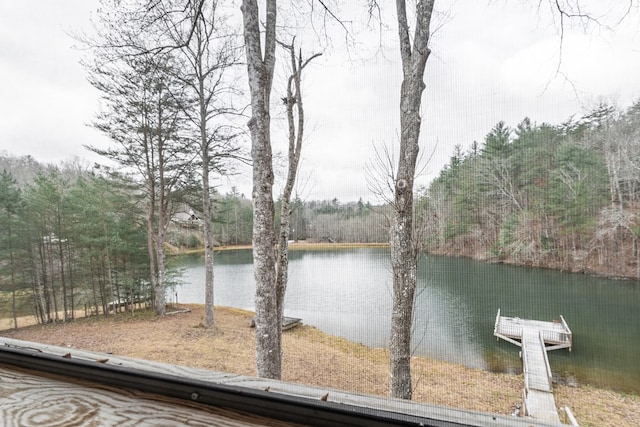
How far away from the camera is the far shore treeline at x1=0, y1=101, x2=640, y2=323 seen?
4.31ft

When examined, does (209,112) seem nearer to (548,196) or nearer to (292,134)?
(292,134)

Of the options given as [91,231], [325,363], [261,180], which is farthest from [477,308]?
[91,231]

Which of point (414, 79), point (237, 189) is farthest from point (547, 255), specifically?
point (237, 189)

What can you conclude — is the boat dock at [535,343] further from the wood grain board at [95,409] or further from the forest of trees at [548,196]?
the wood grain board at [95,409]

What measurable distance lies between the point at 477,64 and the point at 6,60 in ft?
7.25

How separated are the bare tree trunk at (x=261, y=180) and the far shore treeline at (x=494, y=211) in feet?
2.69

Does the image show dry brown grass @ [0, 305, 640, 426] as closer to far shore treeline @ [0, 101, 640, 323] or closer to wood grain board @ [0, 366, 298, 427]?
far shore treeline @ [0, 101, 640, 323]

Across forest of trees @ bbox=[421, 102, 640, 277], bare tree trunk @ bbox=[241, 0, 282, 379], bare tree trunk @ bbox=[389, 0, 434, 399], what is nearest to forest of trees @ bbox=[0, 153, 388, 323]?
bare tree trunk @ bbox=[389, 0, 434, 399]

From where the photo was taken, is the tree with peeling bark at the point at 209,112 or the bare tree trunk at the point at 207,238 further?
the bare tree trunk at the point at 207,238

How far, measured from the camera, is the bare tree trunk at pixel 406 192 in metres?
1.59

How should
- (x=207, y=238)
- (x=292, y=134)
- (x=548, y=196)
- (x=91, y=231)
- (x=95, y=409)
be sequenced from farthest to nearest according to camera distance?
(x=91, y=231)
(x=207, y=238)
(x=292, y=134)
(x=548, y=196)
(x=95, y=409)

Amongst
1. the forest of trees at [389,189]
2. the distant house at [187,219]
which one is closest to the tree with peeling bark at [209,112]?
the forest of trees at [389,189]

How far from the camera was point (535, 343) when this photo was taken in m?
3.56

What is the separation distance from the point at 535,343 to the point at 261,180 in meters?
4.10
